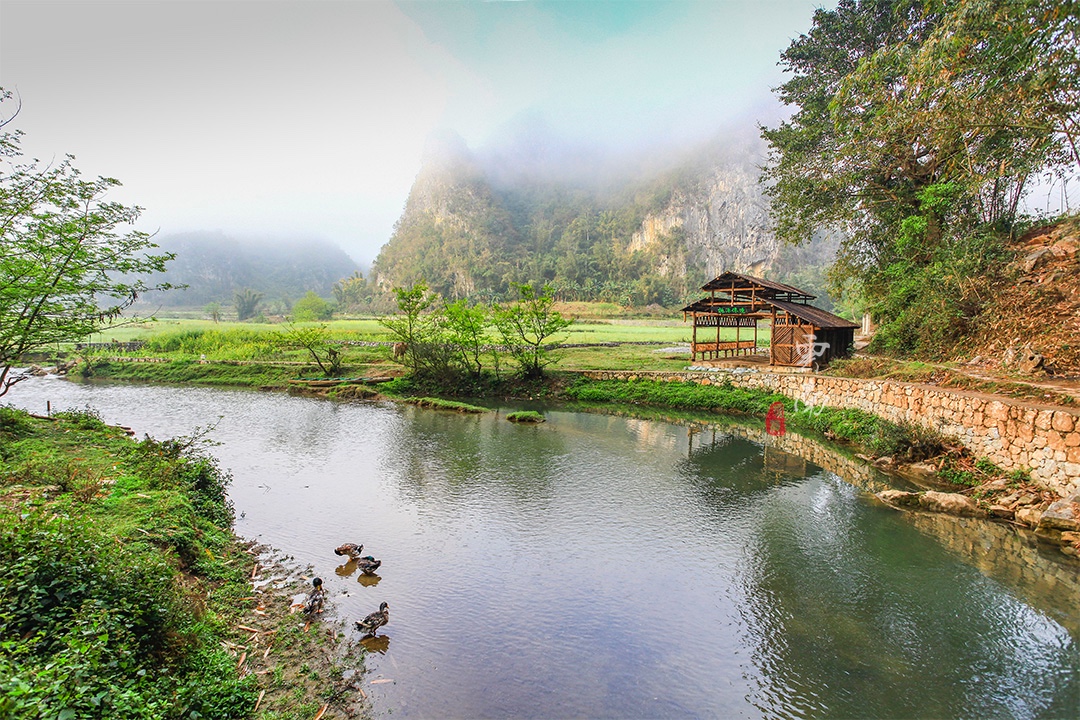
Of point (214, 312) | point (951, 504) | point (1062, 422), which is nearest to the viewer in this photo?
point (1062, 422)

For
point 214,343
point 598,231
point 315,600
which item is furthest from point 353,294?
point 315,600

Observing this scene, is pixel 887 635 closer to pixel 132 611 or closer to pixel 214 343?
pixel 132 611

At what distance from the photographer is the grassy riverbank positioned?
3.68m

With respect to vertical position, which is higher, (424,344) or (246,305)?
(246,305)

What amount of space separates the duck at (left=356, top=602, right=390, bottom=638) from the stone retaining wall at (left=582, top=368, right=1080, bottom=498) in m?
12.0

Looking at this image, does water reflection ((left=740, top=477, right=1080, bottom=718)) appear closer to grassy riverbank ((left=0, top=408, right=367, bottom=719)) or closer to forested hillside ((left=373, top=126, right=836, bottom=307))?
grassy riverbank ((left=0, top=408, right=367, bottom=719))

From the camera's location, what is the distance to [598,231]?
11881 centimetres

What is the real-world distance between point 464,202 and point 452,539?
123719 mm

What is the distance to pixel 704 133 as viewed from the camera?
142 m

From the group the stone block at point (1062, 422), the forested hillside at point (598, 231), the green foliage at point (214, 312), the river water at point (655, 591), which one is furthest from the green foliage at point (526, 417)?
the forested hillside at point (598, 231)

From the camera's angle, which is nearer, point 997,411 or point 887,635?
point 887,635

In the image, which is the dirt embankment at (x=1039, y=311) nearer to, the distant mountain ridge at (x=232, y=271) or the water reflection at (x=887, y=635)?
the water reflection at (x=887, y=635)

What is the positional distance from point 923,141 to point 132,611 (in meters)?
21.4

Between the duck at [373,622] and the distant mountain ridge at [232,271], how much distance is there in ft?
429
